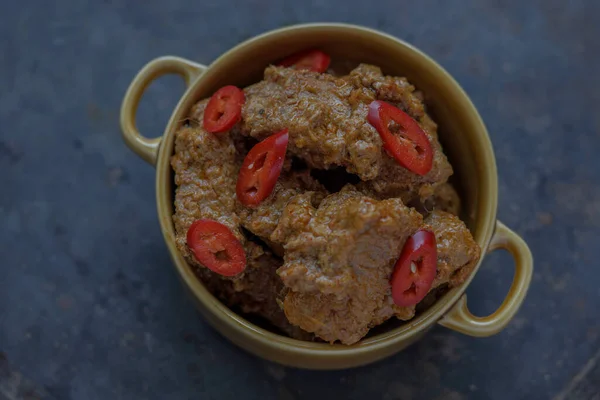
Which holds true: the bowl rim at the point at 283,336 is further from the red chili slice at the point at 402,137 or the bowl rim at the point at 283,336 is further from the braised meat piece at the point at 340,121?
the red chili slice at the point at 402,137

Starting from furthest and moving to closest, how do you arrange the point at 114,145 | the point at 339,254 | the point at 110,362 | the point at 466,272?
the point at 114,145 < the point at 110,362 < the point at 466,272 < the point at 339,254

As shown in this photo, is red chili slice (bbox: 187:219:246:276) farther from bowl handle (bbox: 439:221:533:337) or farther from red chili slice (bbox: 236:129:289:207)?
bowl handle (bbox: 439:221:533:337)

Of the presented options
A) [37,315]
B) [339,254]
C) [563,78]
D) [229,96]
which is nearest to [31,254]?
[37,315]

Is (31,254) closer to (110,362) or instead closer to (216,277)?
(110,362)

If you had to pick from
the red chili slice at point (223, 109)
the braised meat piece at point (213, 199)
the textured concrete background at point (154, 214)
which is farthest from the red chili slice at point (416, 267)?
Result: the textured concrete background at point (154, 214)

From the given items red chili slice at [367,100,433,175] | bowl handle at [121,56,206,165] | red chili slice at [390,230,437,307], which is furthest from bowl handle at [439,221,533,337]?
bowl handle at [121,56,206,165]
